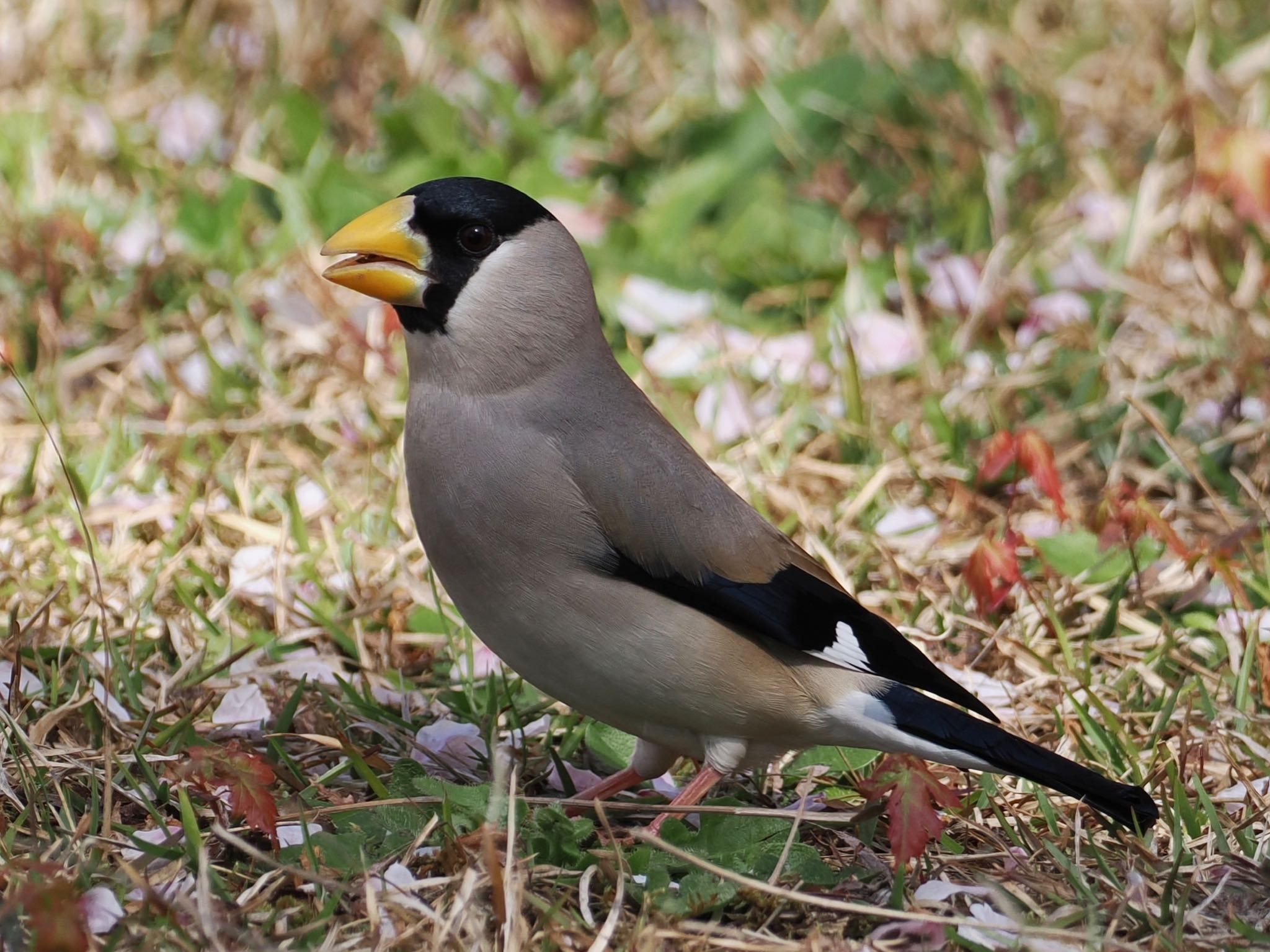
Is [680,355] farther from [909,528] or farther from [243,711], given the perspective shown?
[243,711]

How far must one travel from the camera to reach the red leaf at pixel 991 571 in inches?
148

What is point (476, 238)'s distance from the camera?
317 cm

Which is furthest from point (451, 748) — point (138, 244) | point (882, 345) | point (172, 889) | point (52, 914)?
point (138, 244)

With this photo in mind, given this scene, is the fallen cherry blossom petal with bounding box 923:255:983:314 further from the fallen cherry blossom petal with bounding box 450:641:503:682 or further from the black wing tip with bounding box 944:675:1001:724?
the black wing tip with bounding box 944:675:1001:724

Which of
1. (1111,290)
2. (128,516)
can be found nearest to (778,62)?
(1111,290)

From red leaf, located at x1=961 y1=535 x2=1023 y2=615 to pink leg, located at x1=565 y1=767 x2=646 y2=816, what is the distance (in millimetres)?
997

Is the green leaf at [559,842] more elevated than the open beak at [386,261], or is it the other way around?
the open beak at [386,261]

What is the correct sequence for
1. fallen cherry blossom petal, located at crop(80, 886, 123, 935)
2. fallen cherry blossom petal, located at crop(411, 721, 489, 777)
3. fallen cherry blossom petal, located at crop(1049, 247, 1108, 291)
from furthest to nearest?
fallen cherry blossom petal, located at crop(1049, 247, 1108, 291), fallen cherry blossom petal, located at crop(411, 721, 489, 777), fallen cherry blossom petal, located at crop(80, 886, 123, 935)

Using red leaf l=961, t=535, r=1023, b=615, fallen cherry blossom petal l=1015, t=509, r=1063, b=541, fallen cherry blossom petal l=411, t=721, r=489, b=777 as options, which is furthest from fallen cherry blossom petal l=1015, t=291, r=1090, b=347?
fallen cherry blossom petal l=411, t=721, r=489, b=777

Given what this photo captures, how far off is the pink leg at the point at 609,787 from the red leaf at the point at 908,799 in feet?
2.01

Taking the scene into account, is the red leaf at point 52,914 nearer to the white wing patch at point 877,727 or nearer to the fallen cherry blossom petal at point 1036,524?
the white wing patch at point 877,727

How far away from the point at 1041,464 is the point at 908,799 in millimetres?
1516

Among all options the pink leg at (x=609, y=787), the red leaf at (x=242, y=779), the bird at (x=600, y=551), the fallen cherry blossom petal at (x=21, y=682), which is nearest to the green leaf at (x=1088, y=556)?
the bird at (x=600, y=551)

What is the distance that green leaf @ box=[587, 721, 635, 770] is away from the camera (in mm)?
3465
